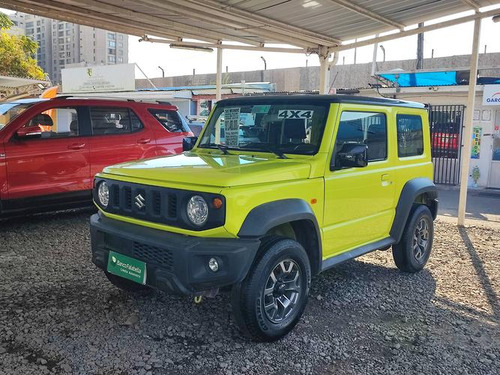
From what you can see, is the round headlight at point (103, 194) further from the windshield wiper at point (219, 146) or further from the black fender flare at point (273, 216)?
the black fender flare at point (273, 216)

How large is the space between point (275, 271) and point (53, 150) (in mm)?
4419

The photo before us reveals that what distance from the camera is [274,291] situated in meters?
3.41

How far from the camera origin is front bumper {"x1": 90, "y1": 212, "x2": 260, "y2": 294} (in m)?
2.99

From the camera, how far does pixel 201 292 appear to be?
3100 millimetres

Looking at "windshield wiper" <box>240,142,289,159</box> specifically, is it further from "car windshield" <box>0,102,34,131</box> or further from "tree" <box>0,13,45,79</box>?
"tree" <box>0,13,45,79</box>

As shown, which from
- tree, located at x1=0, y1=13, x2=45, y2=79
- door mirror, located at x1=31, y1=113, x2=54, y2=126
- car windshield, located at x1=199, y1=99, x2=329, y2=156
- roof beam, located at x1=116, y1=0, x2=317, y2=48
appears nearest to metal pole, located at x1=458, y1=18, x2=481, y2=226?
roof beam, located at x1=116, y1=0, x2=317, y2=48

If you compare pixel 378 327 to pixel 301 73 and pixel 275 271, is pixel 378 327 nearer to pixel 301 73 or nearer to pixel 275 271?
pixel 275 271

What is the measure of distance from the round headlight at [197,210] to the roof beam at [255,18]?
3.68m

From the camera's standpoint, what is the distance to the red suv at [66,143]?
6188 mm

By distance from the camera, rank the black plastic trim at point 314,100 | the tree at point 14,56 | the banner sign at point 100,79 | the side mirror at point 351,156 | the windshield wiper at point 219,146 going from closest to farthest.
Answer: the side mirror at point 351,156, the black plastic trim at point 314,100, the windshield wiper at point 219,146, the banner sign at point 100,79, the tree at point 14,56

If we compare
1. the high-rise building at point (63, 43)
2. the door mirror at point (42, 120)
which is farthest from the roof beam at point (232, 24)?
the high-rise building at point (63, 43)

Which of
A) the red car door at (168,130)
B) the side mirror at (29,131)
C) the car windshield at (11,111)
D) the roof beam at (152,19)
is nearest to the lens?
the side mirror at (29,131)

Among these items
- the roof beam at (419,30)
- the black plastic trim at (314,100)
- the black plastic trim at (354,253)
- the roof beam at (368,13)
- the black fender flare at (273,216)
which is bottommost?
the black plastic trim at (354,253)

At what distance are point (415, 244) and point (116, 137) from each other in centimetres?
464
